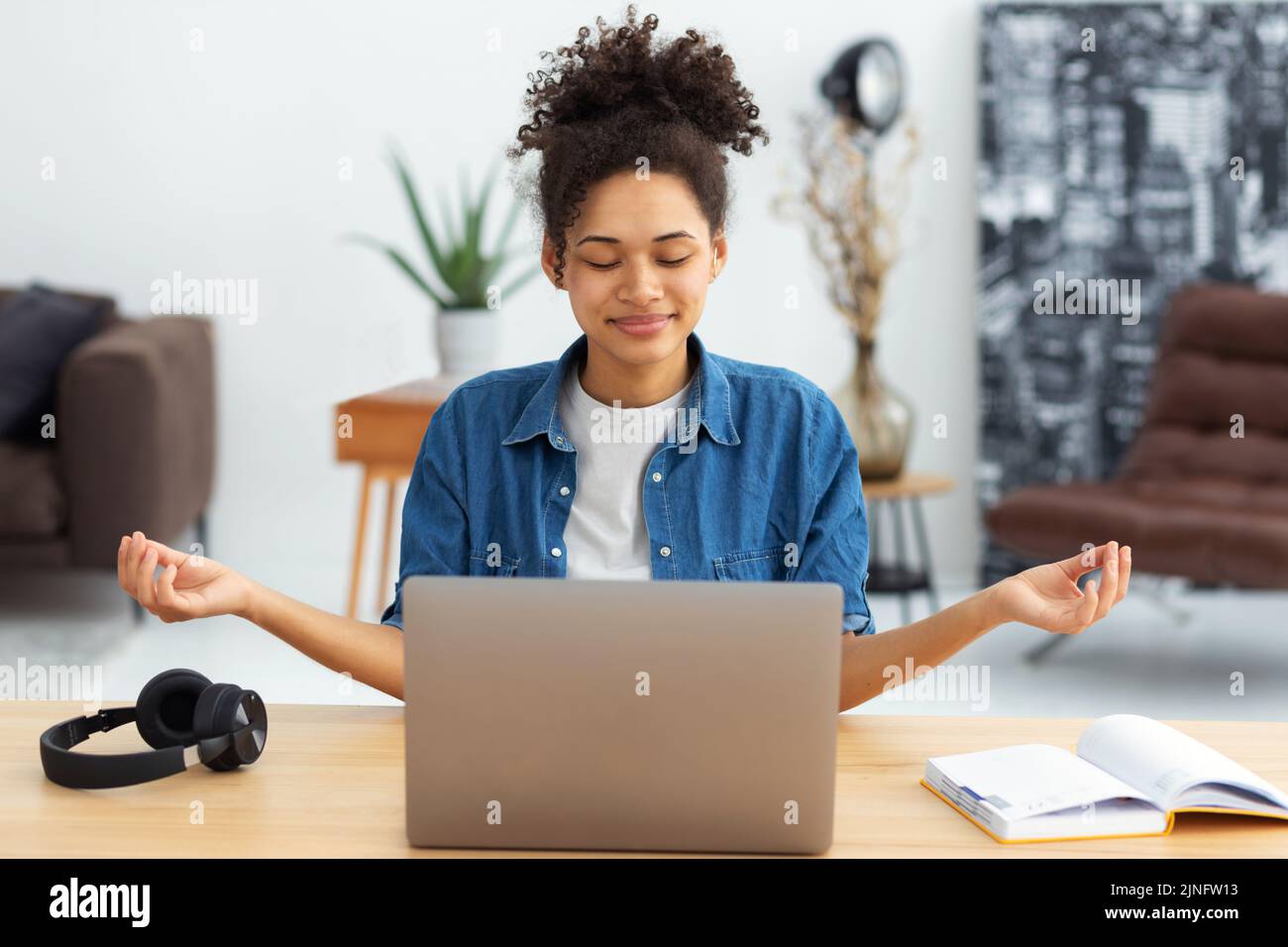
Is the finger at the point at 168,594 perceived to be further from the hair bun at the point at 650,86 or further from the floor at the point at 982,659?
the floor at the point at 982,659

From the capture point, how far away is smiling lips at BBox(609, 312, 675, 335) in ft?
4.31

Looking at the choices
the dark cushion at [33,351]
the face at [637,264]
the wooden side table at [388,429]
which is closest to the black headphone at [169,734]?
the face at [637,264]

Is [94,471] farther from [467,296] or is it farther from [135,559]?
[135,559]

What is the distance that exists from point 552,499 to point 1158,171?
3.36 m

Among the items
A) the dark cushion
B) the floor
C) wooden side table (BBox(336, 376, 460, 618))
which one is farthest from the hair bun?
the dark cushion

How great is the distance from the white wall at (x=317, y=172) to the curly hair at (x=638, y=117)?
2772mm

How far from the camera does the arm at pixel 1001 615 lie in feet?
3.39

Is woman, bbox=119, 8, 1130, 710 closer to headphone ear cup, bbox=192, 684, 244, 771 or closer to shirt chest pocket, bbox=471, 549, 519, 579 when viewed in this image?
shirt chest pocket, bbox=471, 549, 519, 579

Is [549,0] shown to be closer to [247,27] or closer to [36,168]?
[247,27]

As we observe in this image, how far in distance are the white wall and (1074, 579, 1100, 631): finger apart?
3222mm

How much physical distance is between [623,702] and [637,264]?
56 cm

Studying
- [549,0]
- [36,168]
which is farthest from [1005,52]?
[36,168]
